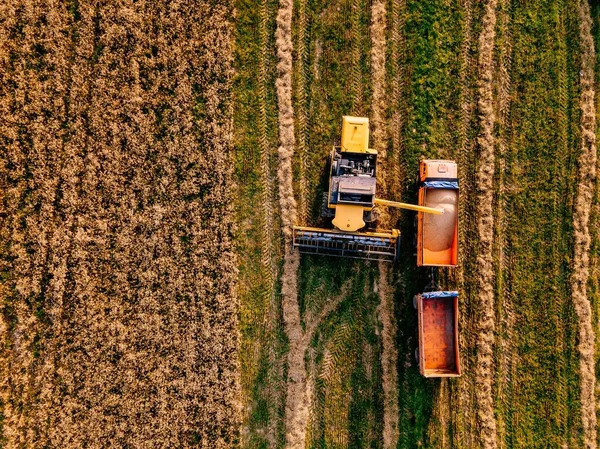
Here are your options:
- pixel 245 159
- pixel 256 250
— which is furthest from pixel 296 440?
pixel 245 159

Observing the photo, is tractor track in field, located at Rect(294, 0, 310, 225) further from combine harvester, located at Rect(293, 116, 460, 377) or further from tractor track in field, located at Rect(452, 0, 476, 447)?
tractor track in field, located at Rect(452, 0, 476, 447)

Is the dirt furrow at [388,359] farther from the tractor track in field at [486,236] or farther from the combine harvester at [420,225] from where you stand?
the tractor track in field at [486,236]

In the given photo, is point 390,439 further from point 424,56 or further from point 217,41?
point 217,41

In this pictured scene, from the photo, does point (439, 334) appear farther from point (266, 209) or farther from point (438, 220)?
point (266, 209)

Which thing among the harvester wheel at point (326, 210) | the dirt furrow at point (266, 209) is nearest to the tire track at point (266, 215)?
the dirt furrow at point (266, 209)

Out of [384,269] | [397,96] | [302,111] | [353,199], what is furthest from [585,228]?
[302,111]

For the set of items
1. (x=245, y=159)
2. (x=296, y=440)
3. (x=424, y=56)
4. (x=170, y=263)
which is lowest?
(x=296, y=440)

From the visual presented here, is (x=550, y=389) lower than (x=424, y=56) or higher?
lower

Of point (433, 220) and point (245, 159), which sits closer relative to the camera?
point (433, 220)
